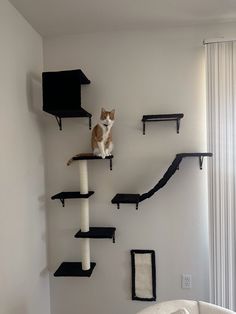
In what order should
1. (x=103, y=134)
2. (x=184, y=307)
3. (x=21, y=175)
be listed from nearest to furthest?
(x=184, y=307), (x=21, y=175), (x=103, y=134)

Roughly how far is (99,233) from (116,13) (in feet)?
5.16

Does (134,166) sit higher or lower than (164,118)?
lower

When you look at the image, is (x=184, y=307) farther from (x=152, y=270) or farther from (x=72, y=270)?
(x=72, y=270)

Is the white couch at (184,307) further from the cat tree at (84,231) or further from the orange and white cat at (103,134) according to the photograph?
the orange and white cat at (103,134)

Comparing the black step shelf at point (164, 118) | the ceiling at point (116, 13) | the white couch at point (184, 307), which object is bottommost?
the white couch at point (184, 307)

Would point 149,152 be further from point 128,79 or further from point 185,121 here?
point 128,79

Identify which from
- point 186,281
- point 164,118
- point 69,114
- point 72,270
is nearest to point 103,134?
point 69,114

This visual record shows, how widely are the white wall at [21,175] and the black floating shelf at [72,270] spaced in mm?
153

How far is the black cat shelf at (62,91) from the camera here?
1.76 meters

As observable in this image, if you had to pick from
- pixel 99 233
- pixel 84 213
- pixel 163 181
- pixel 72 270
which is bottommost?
pixel 72 270

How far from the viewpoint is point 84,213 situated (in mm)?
1955

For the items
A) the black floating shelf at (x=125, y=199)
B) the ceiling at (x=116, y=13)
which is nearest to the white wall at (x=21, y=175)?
the ceiling at (x=116, y=13)

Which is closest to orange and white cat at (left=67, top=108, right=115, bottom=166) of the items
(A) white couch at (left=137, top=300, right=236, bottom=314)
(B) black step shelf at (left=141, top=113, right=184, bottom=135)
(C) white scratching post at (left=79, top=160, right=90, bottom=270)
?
(C) white scratching post at (left=79, top=160, right=90, bottom=270)

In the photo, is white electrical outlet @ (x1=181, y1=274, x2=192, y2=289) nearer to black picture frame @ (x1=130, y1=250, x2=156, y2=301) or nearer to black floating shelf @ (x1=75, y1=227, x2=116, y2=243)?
black picture frame @ (x1=130, y1=250, x2=156, y2=301)
